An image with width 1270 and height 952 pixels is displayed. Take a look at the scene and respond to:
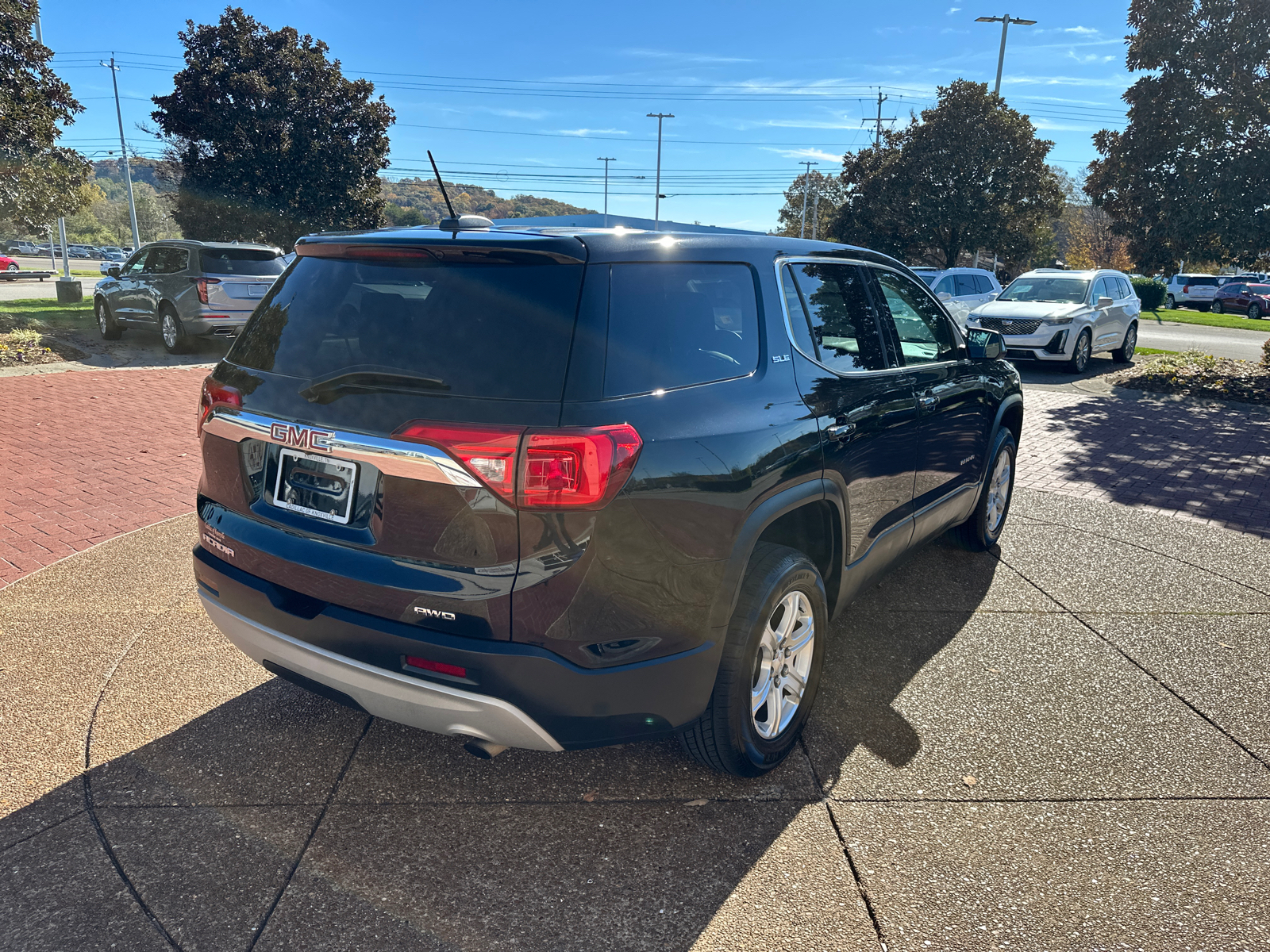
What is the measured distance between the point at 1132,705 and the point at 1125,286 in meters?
15.7

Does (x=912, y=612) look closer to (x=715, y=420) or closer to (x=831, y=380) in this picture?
(x=831, y=380)

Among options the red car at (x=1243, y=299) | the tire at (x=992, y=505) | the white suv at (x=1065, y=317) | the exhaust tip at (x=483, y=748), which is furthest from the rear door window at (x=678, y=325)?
the red car at (x=1243, y=299)

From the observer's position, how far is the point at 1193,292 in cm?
4038

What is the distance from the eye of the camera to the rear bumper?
2381 millimetres

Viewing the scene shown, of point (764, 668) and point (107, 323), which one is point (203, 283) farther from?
point (764, 668)

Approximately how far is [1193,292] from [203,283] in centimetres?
4224

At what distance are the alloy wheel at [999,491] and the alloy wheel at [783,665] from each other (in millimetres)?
2563

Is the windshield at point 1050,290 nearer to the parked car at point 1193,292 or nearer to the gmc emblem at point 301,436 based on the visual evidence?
the gmc emblem at point 301,436

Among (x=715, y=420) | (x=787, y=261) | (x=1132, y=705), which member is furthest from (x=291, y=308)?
(x=1132, y=705)

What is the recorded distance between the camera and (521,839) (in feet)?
9.09

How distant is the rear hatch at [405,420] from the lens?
2344 millimetres

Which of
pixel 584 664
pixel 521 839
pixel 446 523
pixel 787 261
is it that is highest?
pixel 787 261

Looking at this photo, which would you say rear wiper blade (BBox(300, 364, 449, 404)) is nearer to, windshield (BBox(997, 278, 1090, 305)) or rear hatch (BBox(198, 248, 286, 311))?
rear hatch (BBox(198, 248, 286, 311))

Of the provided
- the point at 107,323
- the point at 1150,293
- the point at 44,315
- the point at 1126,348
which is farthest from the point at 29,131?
the point at 1150,293
